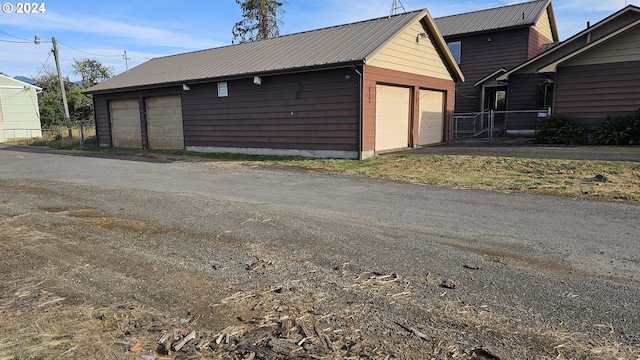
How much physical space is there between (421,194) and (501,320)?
5.03 meters

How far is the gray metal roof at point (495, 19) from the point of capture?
22078 mm

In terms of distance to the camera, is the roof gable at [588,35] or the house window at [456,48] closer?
the roof gable at [588,35]

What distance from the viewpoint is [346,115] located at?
1323 centimetres

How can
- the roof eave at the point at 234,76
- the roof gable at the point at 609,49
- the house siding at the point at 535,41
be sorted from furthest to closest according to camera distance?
the house siding at the point at 535,41, the roof gable at the point at 609,49, the roof eave at the point at 234,76

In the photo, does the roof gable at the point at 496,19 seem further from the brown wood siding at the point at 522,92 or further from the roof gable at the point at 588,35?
the roof gable at the point at 588,35

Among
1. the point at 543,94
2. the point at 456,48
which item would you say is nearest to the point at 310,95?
the point at 543,94

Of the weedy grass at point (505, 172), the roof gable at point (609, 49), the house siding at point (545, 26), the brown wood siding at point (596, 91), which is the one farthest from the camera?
the house siding at point (545, 26)

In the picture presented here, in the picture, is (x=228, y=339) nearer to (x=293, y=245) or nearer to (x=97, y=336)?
(x=97, y=336)

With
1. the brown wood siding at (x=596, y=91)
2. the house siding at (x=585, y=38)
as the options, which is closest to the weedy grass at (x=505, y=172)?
the brown wood siding at (x=596, y=91)

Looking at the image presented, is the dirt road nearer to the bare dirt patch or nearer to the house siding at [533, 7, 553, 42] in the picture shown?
the bare dirt patch

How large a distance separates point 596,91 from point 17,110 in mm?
38822

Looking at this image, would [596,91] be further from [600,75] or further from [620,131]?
[620,131]

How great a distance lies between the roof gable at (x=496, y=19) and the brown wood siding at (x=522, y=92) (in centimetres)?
287

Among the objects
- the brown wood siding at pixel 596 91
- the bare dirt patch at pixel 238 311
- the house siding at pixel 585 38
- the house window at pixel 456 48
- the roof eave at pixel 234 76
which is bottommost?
the bare dirt patch at pixel 238 311
